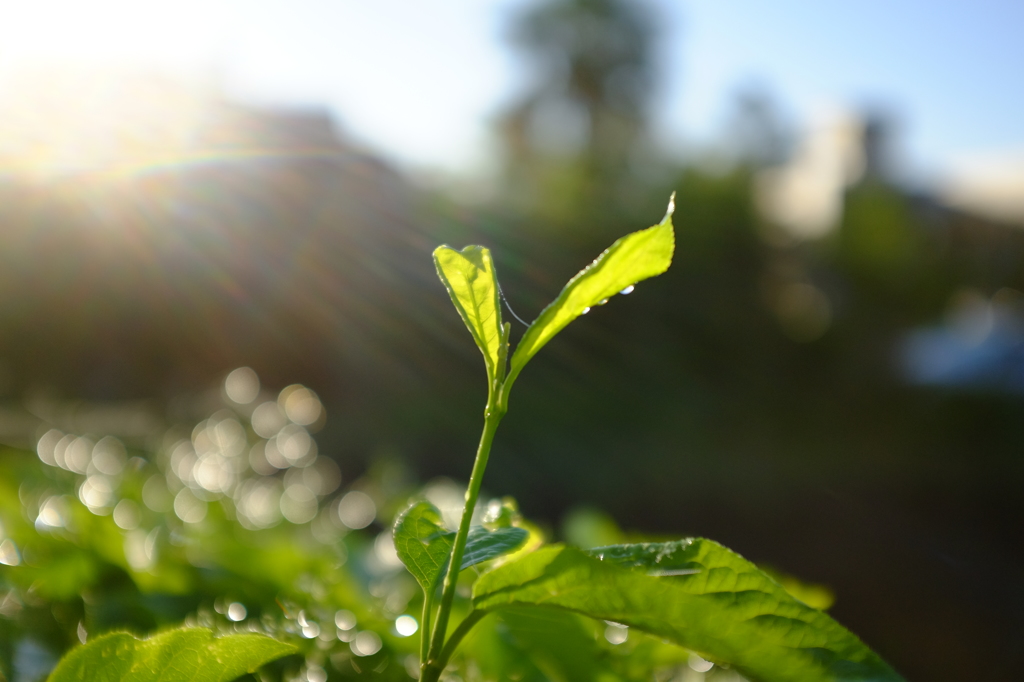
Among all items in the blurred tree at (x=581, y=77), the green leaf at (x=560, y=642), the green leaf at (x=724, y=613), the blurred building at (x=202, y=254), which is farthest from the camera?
the blurred tree at (x=581, y=77)

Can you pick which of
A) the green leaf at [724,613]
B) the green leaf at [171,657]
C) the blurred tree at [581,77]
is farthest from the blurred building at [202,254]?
the green leaf at [724,613]

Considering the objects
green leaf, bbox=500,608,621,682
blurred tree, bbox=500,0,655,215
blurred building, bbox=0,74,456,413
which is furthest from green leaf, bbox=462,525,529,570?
blurred tree, bbox=500,0,655,215

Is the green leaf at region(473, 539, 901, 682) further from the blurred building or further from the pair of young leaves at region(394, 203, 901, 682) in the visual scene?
the blurred building

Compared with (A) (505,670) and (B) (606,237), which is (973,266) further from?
(A) (505,670)

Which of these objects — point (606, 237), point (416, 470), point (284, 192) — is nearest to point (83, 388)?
point (284, 192)

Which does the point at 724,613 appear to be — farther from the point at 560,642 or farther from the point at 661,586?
the point at 560,642

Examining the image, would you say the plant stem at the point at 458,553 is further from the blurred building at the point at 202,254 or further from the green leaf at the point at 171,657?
the blurred building at the point at 202,254
